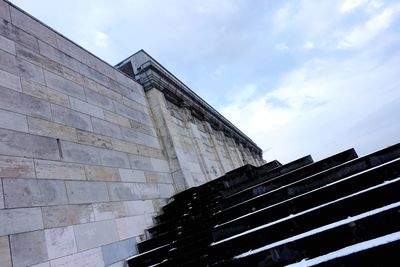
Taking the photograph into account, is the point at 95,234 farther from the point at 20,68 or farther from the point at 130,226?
the point at 20,68

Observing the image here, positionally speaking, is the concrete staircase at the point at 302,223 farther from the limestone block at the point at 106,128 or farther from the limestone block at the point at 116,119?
the limestone block at the point at 116,119

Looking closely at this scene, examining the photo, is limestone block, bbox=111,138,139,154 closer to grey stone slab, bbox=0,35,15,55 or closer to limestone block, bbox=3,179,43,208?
limestone block, bbox=3,179,43,208

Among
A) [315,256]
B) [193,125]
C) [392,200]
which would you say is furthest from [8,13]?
[193,125]

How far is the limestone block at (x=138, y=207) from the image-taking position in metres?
5.84

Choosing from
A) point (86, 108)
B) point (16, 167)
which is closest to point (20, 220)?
point (16, 167)

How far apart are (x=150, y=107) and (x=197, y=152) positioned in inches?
106

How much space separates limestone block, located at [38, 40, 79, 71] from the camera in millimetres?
5852

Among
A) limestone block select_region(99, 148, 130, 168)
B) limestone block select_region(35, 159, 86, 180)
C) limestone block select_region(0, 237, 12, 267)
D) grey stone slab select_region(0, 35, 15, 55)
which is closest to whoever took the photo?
limestone block select_region(0, 237, 12, 267)

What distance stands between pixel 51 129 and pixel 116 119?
7.21 ft

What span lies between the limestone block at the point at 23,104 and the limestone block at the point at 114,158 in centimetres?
134

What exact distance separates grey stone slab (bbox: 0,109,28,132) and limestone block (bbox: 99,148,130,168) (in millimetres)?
1673

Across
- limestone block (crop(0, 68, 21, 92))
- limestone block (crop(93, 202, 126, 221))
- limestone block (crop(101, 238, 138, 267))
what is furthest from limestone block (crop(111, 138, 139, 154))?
limestone block (crop(0, 68, 21, 92))

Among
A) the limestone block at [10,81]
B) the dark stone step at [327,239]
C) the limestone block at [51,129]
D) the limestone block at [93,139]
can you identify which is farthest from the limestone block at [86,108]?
the dark stone step at [327,239]

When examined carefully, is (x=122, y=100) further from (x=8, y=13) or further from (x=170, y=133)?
(x=8, y=13)
